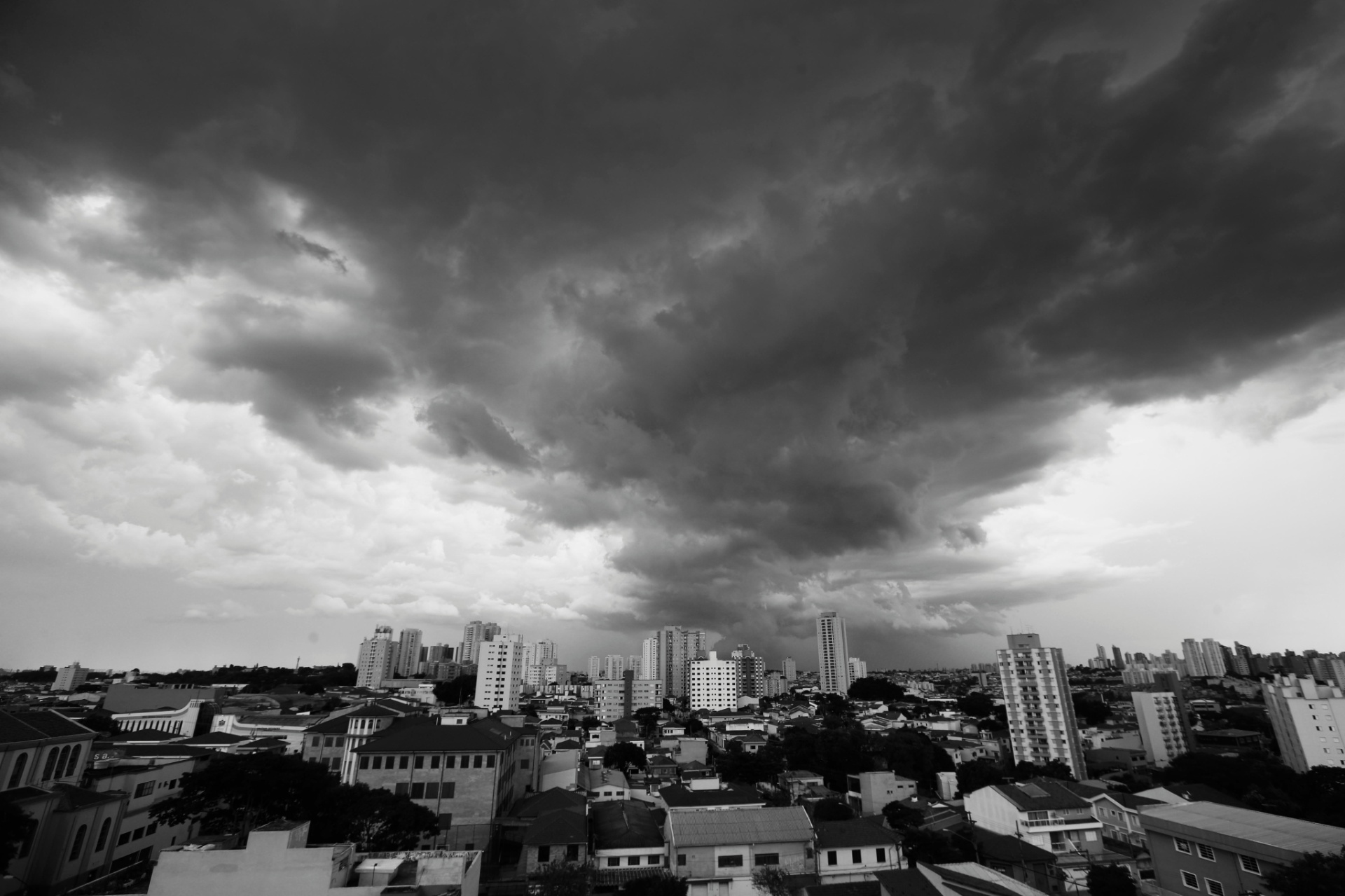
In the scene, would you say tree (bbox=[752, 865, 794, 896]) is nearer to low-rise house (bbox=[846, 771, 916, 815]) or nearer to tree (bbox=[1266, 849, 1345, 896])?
tree (bbox=[1266, 849, 1345, 896])

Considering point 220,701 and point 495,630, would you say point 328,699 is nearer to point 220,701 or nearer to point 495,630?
point 220,701

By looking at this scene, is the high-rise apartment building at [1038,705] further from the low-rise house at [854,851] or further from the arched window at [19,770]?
the arched window at [19,770]

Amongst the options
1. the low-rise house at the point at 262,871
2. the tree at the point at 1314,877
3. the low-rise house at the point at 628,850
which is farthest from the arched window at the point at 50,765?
the tree at the point at 1314,877

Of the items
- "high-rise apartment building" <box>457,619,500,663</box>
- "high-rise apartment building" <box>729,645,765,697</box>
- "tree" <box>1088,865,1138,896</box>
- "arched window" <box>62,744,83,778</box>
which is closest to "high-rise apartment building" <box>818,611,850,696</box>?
"high-rise apartment building" <box>729,645,765,697</box>

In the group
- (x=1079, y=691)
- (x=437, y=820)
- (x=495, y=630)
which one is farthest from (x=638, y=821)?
(x=495, y=630)

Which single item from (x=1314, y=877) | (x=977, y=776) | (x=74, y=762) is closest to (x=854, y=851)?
(x=1314, y=877)
